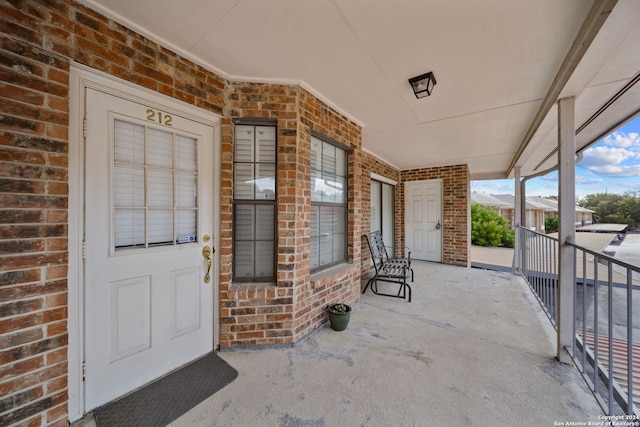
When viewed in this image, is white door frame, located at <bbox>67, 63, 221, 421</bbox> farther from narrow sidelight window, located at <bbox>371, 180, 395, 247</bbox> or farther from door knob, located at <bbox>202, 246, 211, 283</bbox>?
narrow sidelight window, located at <bbox>371, 180, 395, 247</bbox>

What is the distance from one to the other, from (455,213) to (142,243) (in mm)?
6059

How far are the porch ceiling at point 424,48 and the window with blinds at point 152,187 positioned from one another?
28.0 inches

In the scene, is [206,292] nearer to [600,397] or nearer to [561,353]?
[600,397]

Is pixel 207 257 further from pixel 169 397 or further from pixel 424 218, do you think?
pixel 424 218

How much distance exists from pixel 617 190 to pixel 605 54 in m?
4.93

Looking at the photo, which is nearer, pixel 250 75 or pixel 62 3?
pixel 62 3

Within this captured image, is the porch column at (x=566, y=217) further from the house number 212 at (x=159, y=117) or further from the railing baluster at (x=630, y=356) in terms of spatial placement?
the house number 212 at (x=159, y=117)

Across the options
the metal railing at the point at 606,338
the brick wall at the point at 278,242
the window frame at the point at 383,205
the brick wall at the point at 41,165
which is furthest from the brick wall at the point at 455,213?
the brick wall at the point at 41,165

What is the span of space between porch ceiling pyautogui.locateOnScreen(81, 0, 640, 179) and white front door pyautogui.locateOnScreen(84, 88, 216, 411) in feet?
2.03

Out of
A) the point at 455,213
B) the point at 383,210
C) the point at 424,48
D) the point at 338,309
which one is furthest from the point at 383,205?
the point at 424,48

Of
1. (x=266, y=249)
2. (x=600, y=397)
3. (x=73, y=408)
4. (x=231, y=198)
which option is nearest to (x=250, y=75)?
(x=231, y=198)

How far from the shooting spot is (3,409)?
3.84 feet

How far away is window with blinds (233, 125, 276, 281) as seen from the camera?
7.61 feet

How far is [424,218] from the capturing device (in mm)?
6105
